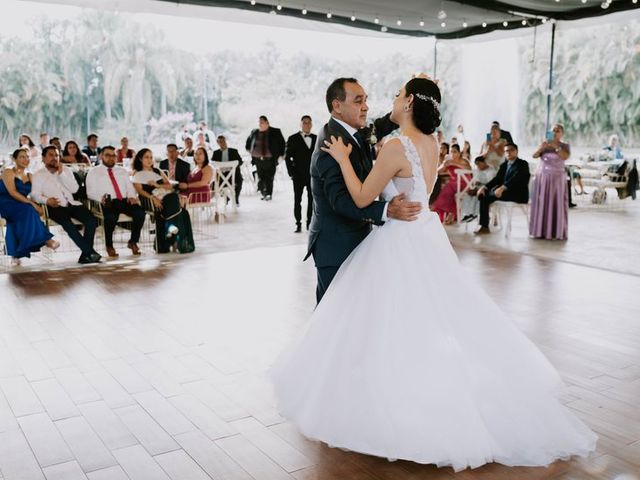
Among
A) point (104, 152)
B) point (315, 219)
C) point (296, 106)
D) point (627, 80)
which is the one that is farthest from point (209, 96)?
point (315, 219)

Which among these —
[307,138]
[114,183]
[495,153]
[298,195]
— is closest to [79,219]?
[114,183]

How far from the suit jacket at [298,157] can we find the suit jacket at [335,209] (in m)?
5.55

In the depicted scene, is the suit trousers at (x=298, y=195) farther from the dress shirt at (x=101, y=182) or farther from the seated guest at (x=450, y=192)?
the dress shirt at (x=101, y=182)

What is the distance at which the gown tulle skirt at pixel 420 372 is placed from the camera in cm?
249

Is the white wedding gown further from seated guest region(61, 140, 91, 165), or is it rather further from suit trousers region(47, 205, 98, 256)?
seated guest region(61, 140, 91, 165)

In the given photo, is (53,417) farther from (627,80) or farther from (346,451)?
(627,80)

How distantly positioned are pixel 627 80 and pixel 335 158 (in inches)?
539

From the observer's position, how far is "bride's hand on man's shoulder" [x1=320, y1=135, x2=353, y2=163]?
271 centimetres

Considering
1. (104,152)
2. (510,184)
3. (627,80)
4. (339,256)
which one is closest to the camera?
(339,256)

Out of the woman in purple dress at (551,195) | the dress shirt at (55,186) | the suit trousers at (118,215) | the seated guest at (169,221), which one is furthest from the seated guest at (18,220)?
the woman in purple dress at (551,195)

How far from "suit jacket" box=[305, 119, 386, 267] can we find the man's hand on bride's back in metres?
0.04

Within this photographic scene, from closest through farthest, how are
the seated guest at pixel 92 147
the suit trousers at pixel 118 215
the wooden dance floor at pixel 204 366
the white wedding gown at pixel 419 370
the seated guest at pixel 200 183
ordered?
the white wedding gown at pixel 419 370 < the wooden dance floor at pixel 204 366 < the suit trousers at pixel 118 215 < the seated guest at pixel 200 183 < the seated guest at pixel 92 147

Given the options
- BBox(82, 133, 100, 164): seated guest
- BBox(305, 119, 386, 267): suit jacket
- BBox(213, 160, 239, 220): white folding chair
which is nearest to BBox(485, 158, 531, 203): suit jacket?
BBox(213, 160, 239, 220): white folding chair

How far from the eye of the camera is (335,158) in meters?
2.71
